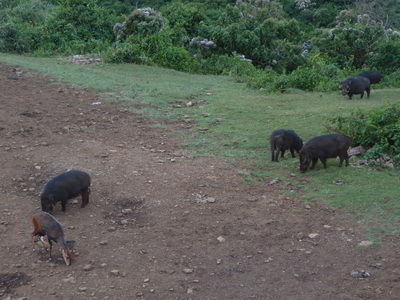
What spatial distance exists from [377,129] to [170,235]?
4011mm

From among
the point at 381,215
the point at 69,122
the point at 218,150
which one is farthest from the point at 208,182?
the point at 69,122

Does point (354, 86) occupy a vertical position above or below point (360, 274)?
above

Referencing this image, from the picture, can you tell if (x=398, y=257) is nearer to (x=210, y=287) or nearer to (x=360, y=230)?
(x=360, y=230)

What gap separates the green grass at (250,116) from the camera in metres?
7.23

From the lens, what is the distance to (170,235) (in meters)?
6.40

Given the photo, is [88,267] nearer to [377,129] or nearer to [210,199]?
[210,199]

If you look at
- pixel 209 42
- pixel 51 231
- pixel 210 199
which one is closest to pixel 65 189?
pixel 51 231

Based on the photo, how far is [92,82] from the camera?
13.4 metres

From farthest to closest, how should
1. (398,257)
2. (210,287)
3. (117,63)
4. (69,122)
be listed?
(117,63), (69,122), (398,257), (210,287)

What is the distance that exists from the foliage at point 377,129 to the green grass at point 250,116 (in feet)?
2.10

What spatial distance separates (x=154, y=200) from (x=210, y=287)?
6.26ft

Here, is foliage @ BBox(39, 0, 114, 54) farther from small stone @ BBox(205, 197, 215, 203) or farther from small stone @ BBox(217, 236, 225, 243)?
small stone @ BBox(217, 236, 225, 243)

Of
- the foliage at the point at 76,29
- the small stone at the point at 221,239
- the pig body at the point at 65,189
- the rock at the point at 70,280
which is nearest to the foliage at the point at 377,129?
the small stone at the point at 221,239

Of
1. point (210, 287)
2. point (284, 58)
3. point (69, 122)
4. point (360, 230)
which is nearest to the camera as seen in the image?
point (210, 287)
